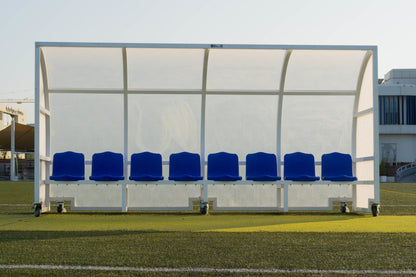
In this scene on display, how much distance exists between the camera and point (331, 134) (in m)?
9.27

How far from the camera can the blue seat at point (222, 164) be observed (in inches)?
341

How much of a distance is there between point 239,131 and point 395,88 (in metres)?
41.7

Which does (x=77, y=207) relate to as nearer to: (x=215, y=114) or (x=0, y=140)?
(x=215, y=114)

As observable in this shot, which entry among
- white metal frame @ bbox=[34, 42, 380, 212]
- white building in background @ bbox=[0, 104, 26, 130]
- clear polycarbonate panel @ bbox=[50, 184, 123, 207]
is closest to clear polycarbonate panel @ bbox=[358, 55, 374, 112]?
white metal frame @ bbox=[34, 42, 380, 212]

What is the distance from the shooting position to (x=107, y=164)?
8625 mm

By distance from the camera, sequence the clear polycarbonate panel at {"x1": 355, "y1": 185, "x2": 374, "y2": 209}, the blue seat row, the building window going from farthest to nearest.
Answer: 1. the building window
2. the blue seat row
3. the clear polycarbonate panel at {"x1": 355, "y1": 185, "x2": 374, "y2": 209}

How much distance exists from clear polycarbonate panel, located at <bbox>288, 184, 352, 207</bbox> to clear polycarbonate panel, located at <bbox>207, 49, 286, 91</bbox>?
214 centimetres

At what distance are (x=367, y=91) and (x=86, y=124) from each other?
571 centimetres

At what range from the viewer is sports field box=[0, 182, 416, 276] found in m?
3.42

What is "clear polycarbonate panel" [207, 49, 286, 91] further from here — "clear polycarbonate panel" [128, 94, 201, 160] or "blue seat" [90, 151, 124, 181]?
"blue seat" [90, 151, 124, 181]

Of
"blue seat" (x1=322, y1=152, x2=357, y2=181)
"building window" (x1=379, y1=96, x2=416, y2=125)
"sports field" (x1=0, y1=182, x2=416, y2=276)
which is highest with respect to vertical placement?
"building window" (x1=379, y1=96, x2=416, y2=125)

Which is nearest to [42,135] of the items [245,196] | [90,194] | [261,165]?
[90,194]

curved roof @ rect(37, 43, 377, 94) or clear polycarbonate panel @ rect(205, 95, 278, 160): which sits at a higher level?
curved roof @ rect(37, 43, 377, 94)

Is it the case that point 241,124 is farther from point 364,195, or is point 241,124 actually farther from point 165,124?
point 364,195
